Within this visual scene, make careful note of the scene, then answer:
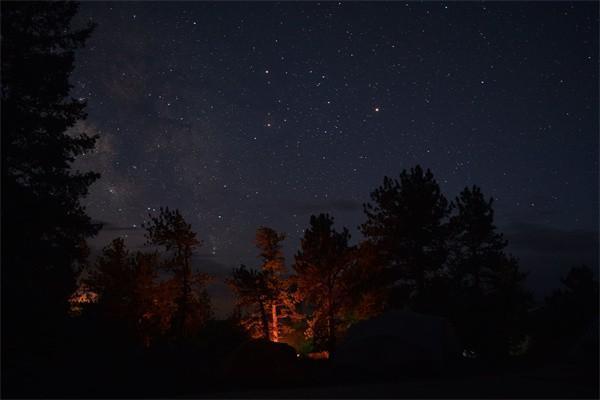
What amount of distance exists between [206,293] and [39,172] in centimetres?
3302

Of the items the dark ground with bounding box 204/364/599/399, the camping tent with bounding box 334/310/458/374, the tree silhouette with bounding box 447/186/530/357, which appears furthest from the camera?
the tree silhouette with bounding box 447/186/530/357

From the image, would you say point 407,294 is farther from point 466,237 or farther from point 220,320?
point 220,320

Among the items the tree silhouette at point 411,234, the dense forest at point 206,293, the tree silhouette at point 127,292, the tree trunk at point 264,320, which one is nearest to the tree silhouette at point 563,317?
the dense forest at point 206,293

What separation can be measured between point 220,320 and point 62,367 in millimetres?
36264

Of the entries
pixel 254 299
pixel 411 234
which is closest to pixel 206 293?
pixel 254 299

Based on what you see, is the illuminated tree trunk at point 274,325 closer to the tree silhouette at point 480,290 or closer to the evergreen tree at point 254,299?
the evergreen tree at point 254,299

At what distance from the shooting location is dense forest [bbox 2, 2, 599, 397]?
47.2ft

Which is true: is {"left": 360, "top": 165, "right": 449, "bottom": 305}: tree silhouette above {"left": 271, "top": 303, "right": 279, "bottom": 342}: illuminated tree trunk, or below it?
above

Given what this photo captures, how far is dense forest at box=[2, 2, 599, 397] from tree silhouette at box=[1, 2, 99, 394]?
4 cm

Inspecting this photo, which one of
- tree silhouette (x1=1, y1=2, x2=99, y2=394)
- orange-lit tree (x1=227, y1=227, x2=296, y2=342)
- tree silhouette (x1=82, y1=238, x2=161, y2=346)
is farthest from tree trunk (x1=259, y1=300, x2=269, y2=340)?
tree silhouette (x1=1, y1=2, x2=99, y2=394)

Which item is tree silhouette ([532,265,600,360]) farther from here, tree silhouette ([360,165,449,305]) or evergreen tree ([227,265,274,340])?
evergreen tree ([227,265,274,340])

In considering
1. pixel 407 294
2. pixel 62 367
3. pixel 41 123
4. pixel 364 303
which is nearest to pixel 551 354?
pixel 407 294

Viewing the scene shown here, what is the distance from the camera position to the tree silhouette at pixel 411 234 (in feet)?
109

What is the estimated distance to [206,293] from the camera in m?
46.8
